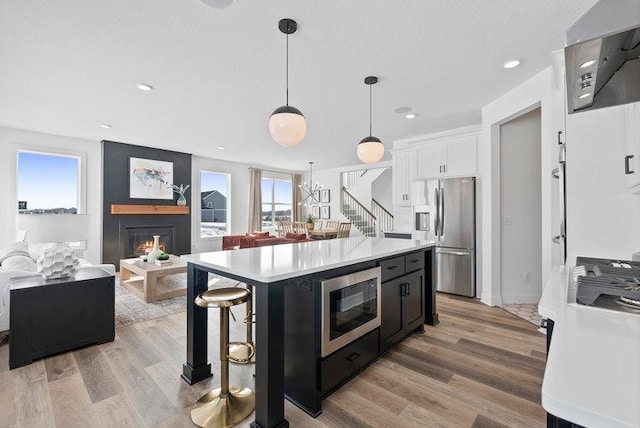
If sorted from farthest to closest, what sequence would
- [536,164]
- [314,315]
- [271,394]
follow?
[536,164] → [314,315] → [271,394]

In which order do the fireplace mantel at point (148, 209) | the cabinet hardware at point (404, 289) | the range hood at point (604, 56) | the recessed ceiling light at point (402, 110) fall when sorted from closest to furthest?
the range hood at point (604, 56) < the cabinet hardware at point (404, 289) < the recessed ceiling light at point (402, 110) < the fireplace mantel at point (148, 209)

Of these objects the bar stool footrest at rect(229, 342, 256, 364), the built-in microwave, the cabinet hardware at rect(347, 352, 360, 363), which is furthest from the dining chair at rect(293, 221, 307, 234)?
the cabinet hardware at rect(347, 352, 360, 363)

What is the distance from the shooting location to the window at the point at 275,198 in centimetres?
937

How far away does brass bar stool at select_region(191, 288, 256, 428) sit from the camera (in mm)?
1638

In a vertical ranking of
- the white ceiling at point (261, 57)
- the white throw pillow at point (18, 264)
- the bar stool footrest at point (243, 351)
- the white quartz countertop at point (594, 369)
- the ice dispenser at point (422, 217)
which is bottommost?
the bar stool footrest at point (243, 351)

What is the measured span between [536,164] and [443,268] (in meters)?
1.84

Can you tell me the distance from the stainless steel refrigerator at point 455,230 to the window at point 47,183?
260 inches

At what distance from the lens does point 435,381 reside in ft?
6.72

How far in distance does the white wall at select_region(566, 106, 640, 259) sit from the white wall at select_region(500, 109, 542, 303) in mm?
1879

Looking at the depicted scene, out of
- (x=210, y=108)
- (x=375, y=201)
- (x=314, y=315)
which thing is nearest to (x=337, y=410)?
(x=314, y=315)

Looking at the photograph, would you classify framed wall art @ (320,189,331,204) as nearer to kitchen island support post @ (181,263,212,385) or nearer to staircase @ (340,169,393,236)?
staircase @ (340,169,393,236)

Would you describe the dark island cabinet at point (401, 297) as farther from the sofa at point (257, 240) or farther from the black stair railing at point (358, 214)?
the black stair railing at point (358, 214)

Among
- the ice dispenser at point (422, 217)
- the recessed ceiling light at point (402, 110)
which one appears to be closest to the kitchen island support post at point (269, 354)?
the recessed ceiling light at point (402, 110)

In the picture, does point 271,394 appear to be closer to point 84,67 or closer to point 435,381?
point 435,381
